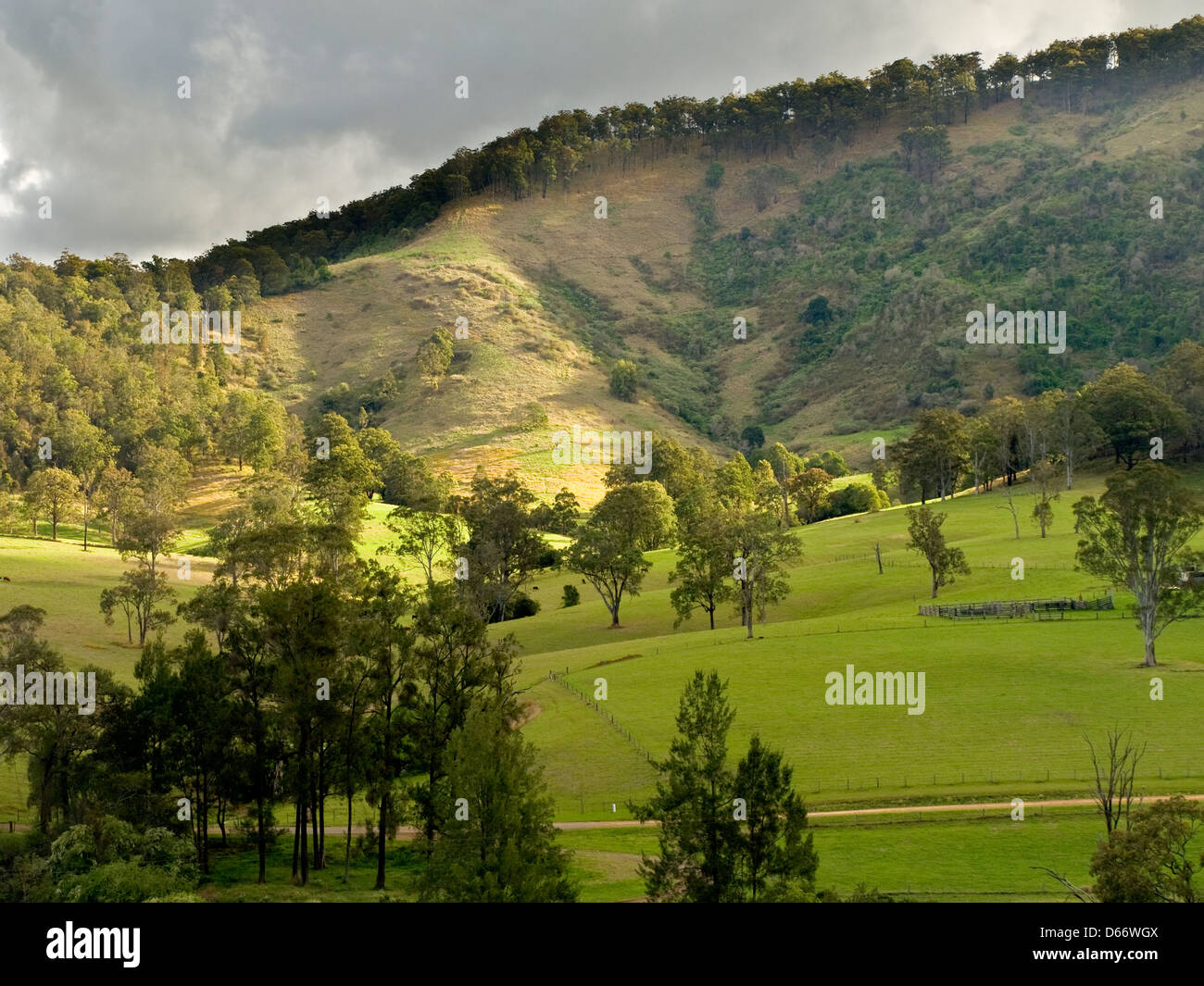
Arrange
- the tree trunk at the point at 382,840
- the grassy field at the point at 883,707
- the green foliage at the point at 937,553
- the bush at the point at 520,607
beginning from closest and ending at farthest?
the grassy field at the point at 883,707 → the tree trunk at the point at 382,840 → the green foliage at the point at 937,553 → the bush at the point at 520,607

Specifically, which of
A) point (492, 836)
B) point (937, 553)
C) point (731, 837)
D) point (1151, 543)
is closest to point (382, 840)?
point (492, 836)

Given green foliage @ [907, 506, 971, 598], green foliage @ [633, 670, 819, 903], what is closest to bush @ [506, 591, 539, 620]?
green foliage @ [907, 506, 971, 598]

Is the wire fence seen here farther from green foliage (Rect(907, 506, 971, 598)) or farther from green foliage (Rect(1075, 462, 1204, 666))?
green foliage (Rect(1075, 462, 1204, 666))

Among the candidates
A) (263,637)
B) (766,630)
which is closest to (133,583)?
(263,637)

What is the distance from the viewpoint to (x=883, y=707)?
6366 centimetres

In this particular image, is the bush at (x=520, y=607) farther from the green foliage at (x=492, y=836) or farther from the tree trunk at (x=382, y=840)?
the green foliage at (x=492, y=836)

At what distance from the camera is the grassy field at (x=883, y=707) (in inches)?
1746

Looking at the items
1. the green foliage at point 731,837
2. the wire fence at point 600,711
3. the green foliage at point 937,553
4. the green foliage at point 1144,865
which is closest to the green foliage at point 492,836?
the green foliage at point 731,837

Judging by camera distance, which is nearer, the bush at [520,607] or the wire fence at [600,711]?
the wire fence at [600,711]

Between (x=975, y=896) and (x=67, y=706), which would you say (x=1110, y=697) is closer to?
(x=975, y=896)

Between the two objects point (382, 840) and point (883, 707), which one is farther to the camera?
point (883, 707)

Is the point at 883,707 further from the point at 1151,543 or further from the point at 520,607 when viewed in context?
the point at 520,607
